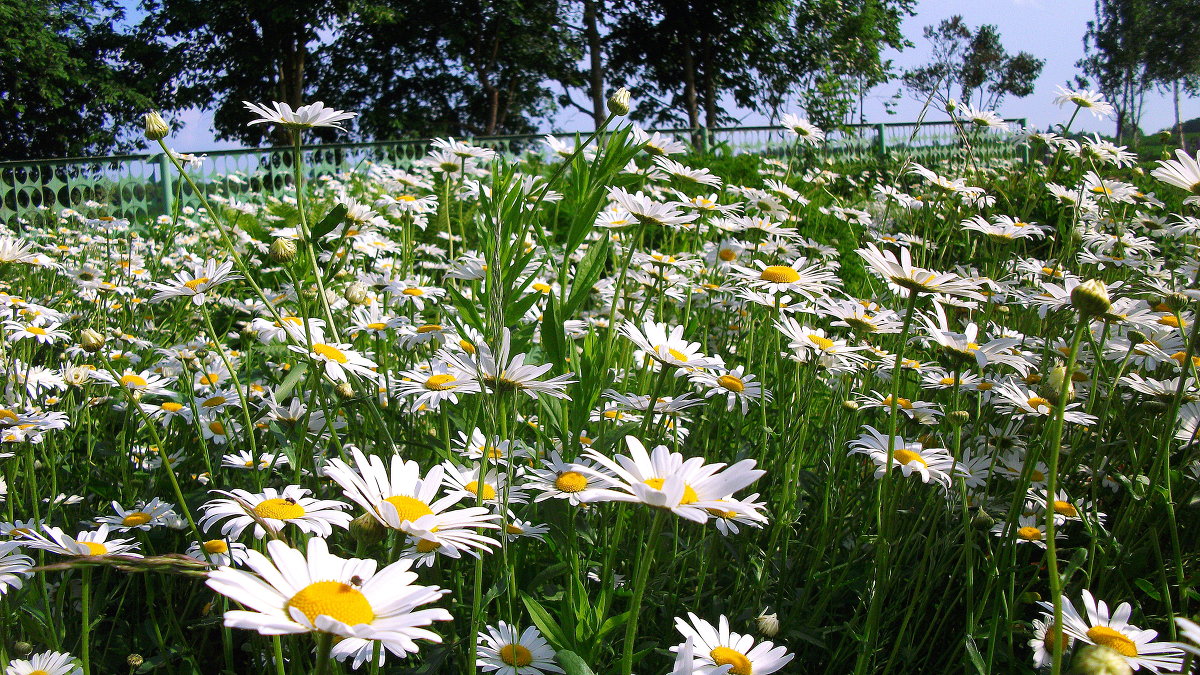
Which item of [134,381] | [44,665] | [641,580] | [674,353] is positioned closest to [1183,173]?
[674,353]

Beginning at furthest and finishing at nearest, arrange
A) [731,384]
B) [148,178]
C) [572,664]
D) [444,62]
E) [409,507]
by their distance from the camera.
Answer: [444,62] → [148,178] → [731,384] → [572,664] → [409,507]

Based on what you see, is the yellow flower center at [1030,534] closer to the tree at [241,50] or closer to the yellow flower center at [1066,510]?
the yellow flower center at [1066,510]

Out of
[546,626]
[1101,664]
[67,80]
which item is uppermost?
[67,80]

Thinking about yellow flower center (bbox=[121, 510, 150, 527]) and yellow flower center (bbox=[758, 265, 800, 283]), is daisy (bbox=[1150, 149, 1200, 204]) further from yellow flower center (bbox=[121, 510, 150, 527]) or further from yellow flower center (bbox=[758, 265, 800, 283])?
yellow flower center (bbox=[121, 510, 150, 527])

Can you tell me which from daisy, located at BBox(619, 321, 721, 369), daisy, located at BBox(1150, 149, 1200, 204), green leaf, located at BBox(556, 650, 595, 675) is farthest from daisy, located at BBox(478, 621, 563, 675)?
daisy, located at BBox(1150, 149, 1200, 204)

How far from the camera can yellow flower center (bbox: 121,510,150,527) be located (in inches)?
58.6

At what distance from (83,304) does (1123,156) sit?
14.1ft

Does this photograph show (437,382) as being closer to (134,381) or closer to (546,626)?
(546,626)

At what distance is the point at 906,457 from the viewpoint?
148 centimetres

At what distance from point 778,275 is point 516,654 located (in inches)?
41.4

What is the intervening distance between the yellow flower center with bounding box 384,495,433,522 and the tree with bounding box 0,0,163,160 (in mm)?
24457

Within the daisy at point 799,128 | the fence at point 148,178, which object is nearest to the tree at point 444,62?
the fence at point 148,178

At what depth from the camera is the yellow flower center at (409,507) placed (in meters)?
0.85

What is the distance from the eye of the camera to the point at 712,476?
88 centimetres
